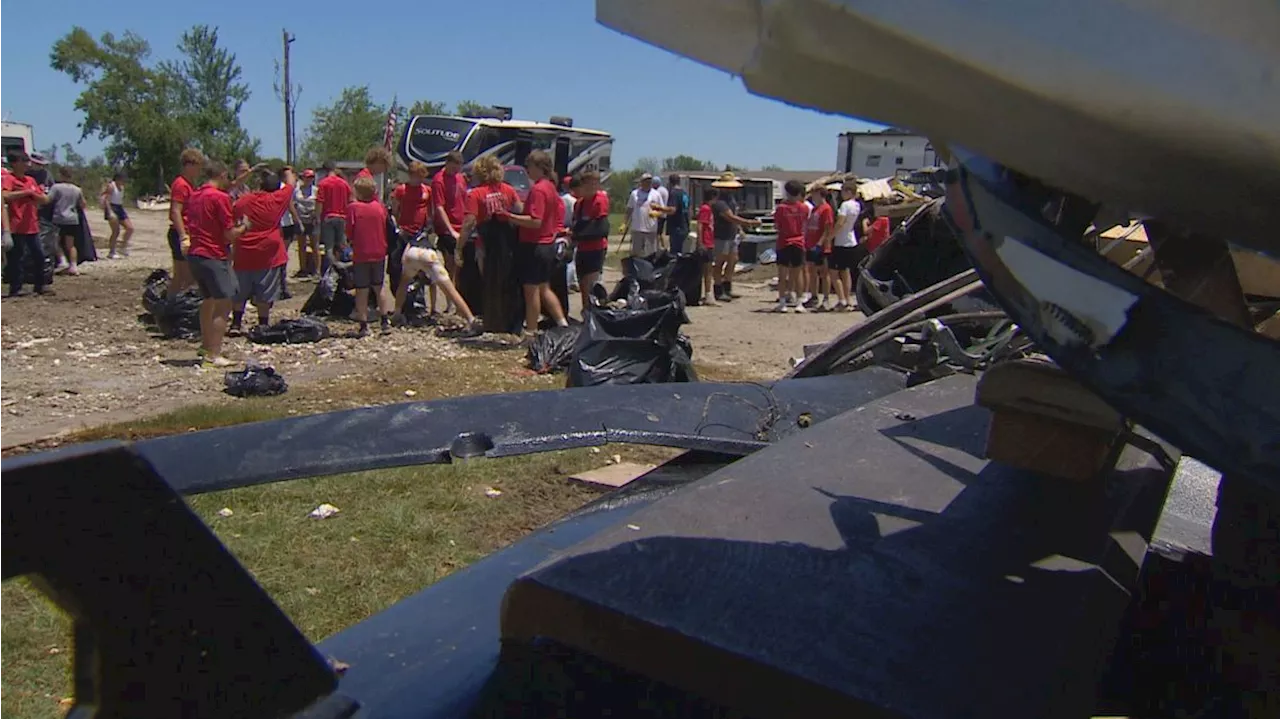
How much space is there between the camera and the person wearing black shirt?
16641 mm

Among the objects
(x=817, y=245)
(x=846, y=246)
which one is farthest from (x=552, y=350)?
(x=846, y=246)

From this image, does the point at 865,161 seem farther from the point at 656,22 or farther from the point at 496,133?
the point at 656,22

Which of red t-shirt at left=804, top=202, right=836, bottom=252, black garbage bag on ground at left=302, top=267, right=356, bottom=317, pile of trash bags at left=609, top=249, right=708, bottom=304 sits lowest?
black garbage bag on ground at left=302, top=267, right=356, bottom=317

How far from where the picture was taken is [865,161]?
25.7 m

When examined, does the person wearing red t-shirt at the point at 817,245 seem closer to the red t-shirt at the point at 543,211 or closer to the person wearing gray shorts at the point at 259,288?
the red t-shirt at the point at 543,211

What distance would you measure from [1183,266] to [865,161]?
25.6 metres

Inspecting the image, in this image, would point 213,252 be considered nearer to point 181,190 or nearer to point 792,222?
point 181,190

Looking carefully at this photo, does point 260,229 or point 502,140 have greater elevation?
point 502,140

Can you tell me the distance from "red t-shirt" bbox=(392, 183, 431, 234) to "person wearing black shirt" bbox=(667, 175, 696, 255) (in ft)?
18.9

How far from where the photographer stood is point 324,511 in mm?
4969

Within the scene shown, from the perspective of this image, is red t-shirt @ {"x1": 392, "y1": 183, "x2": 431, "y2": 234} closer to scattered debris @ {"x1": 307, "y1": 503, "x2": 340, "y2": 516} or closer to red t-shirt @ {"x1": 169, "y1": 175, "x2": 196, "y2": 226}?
red t-shirt @ {"x1": 169, "y1": 175, "x2": 196, "y2": 226}

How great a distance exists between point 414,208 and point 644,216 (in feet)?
14.7

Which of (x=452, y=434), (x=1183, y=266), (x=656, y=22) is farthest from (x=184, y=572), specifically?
(x=1183, y=266)

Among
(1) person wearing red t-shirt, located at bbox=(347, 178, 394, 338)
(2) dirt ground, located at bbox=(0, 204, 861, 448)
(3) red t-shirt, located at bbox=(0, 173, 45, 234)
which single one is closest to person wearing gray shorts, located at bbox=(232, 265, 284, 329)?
(2) dirt ground, located at bbox=(0, 204, 861, 448)
